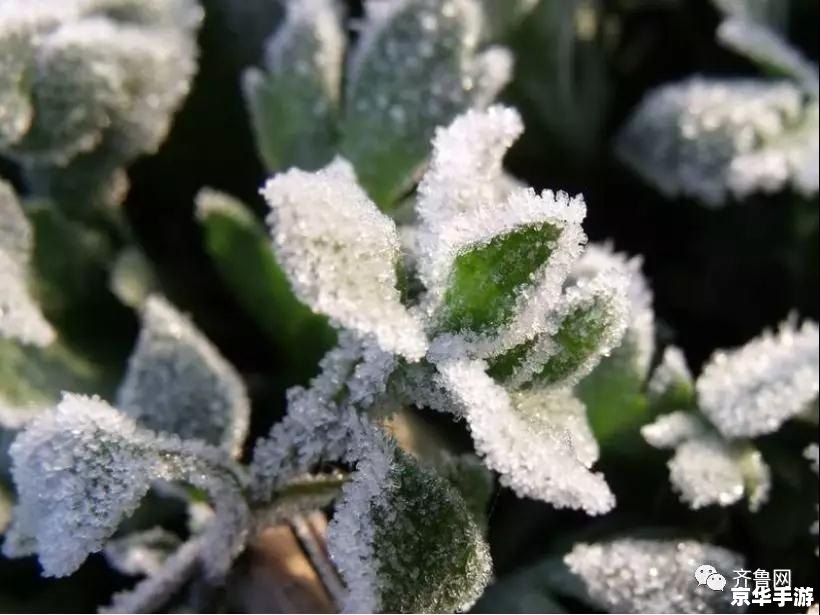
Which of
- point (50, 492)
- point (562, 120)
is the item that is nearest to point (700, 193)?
point (562, 120)

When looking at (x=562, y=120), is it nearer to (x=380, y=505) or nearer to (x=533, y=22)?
(x=533, y=22)

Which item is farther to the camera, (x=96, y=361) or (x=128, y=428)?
(x=96, y=361)

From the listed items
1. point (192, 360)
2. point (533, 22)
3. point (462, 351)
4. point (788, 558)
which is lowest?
point (788, 558)

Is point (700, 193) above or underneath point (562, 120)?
underneath

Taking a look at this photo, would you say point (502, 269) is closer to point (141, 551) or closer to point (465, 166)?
point (465, 166)

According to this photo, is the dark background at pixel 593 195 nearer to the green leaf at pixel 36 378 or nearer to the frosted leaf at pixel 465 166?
the green leaf at pixel 36 378

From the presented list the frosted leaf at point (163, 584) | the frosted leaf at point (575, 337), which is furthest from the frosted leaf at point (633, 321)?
the frosted leaf at point (163, 584)

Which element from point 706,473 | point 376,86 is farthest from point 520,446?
point 376,86
